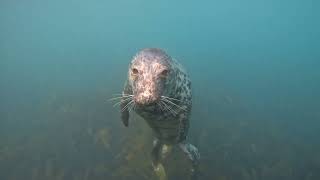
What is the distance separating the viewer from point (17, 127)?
491 inches

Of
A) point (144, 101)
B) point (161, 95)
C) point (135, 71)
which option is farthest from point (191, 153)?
point (144, 101)

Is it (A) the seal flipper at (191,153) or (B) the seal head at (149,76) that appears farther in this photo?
(A) the seal flipper at (191,153)

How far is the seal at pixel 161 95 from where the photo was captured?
5.27 meters

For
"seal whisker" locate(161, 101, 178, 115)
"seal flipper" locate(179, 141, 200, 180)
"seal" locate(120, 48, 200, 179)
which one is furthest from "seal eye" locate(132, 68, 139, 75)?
"seal flipper" locate(179, 141, 200, 180)

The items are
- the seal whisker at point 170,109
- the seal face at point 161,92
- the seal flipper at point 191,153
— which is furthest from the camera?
the seal flipper at point 191,153

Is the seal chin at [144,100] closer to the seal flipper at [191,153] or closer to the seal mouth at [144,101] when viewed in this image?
the seal mouth at [144,101]

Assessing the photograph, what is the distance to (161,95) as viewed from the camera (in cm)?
540

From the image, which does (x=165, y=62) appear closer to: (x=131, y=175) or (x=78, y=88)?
(x=131, y=175)

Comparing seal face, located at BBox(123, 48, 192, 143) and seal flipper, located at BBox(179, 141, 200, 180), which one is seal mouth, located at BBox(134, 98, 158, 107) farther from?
seal flipper, located at BBox(179, 141, 200, 180)

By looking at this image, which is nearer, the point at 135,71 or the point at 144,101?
the point at 144,101

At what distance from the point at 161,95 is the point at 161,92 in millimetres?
40

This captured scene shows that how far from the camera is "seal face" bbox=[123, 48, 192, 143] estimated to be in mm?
5246

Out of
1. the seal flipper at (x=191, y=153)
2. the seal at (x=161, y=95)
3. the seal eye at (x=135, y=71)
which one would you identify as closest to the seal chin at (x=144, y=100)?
the seal at (x=161, y=95)

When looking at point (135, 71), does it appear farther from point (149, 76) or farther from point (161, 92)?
point (161, 92)
